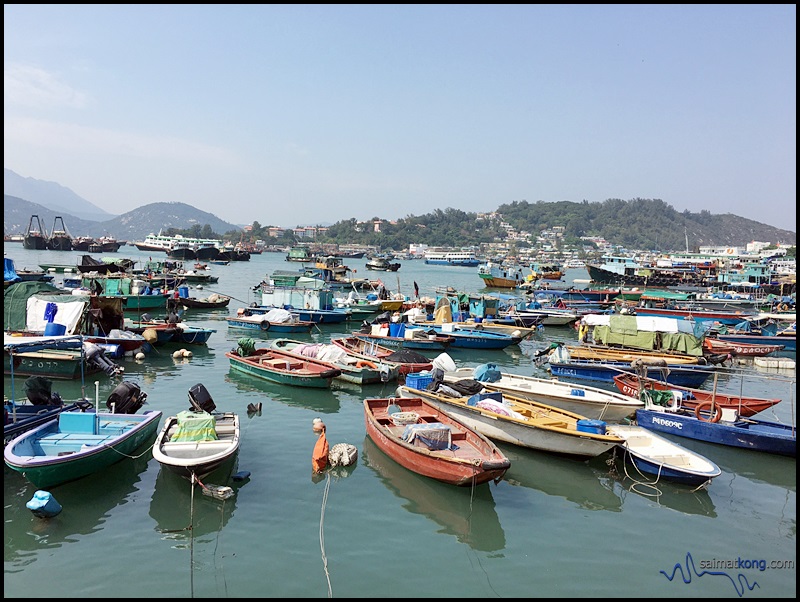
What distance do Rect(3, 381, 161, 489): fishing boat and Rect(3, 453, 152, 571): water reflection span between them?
292mm

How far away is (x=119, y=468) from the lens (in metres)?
13.6

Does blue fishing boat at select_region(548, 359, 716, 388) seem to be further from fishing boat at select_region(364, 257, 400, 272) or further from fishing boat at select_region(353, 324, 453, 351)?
fishing boat at select_region(364, 257, 400, 272)

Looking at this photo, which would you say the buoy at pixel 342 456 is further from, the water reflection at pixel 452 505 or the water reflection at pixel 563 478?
the water reflection at pixel 563 478

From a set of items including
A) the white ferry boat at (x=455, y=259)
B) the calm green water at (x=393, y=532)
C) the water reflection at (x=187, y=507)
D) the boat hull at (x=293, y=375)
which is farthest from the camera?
the white ferry boat at (x=455, y=259)

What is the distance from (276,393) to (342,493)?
9199 mm

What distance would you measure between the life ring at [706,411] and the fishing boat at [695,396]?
194 millimetres

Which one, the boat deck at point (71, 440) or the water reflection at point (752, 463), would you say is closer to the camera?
the boat deck at point (71, 440)

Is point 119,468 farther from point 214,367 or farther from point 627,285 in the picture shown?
point 627,285

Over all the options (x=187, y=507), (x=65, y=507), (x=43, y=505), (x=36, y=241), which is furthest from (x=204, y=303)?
(x=36, y=241)

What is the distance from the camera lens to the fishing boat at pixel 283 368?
21.6 metres

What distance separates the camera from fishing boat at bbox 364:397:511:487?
12.3m

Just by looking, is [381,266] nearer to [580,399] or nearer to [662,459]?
[580,399]

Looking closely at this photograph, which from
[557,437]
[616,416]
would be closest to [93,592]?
[557,437]
